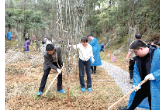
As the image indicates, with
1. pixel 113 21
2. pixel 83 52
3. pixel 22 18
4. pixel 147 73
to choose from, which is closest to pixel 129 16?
pixel 113 21

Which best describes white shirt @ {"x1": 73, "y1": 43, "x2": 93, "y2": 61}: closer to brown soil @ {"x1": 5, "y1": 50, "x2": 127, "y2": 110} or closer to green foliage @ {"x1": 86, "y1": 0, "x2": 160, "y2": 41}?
brown soil @ {"x1": 5, "y1": 50, "x2": 127, "y2": 110}

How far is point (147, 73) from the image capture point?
5.76ft

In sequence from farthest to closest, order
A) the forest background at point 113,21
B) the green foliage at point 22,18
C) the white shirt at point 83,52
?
the green foliage at point 22,18, the forest background at point 113,21, the white shirt at point 83,52

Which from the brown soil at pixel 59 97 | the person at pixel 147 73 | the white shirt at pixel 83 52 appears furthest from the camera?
the white shirt at pixel 83 52

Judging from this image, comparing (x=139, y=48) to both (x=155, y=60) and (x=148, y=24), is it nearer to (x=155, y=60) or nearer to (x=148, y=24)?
(x=155, y=60)

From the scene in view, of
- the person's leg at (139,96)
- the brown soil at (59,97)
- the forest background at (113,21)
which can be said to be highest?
the forest background at (113,21)

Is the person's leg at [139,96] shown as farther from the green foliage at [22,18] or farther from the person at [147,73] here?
the green foliage at [22,18]

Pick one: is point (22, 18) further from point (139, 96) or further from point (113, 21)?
point (139, 96)

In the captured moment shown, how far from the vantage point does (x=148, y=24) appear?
9312 millimetres

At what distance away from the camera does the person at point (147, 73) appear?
1.56 meters

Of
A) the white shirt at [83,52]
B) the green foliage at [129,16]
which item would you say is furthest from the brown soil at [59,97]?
the green foliage at [129,16]

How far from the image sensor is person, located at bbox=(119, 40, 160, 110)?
1.56 metres

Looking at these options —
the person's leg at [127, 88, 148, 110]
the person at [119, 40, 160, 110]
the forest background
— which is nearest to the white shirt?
the person at [119, 40, 160, 110]
